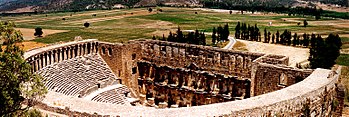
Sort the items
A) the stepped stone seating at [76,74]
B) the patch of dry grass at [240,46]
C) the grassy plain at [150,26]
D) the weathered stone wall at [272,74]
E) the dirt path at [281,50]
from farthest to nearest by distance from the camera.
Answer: the grassy plain at [150,26] → the patch of dry grass at [240,46] → the dirt path at [281,50] → the stepped stone seating at [76,74] → the weathered stone wall at [272,74]

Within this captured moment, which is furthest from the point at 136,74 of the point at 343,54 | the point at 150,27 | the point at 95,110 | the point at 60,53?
the point at 150,27

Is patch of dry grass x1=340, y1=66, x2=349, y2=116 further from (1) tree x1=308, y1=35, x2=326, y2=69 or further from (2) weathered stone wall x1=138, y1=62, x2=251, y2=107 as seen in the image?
(2) weathered stone wall x1=138, y1=62, x2=251, y2=107

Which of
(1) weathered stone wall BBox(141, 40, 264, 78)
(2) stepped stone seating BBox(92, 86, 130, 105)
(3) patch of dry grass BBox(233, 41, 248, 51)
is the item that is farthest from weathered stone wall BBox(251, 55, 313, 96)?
(3) patch of dry grass BBox(233, 41, 248, 51)

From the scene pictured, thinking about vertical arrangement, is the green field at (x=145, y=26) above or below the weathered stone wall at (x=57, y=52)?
below

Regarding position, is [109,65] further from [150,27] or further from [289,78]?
[150,27]

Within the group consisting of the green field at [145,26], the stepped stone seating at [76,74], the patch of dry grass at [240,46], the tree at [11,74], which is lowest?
the patch of dry grass at [240,46]

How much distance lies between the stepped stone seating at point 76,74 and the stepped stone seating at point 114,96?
1636 mm

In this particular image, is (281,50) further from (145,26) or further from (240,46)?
(145,26)

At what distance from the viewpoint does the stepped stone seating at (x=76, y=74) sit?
35938 millimetres

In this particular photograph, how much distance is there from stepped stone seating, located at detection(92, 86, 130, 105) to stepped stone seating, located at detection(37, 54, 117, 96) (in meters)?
1.64

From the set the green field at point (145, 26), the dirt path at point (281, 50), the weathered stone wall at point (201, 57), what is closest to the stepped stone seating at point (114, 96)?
the weathered stone wall at point (201, 57)

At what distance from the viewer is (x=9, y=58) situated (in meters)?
19.4

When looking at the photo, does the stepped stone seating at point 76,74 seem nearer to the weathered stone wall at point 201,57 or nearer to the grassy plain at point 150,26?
the weathered stone wall at point 201,57

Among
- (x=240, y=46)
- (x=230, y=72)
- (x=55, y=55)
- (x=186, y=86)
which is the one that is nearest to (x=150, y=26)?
(x=240, y=46)
